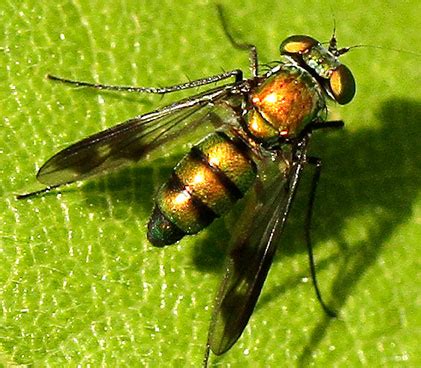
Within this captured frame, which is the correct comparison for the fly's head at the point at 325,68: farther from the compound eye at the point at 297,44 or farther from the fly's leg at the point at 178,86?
the fly's leg at the point at 178,86

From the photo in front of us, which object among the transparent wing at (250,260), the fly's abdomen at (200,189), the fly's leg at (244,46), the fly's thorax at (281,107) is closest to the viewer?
the transparent wing at (250,260)

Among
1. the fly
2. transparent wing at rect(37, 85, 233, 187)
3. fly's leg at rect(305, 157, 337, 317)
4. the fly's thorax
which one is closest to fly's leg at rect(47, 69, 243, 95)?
the fly

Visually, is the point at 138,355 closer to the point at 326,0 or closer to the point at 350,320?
the point at 350,320

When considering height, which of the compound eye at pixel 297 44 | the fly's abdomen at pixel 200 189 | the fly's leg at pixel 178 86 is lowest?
the fly's abdomen at pixel 200 189

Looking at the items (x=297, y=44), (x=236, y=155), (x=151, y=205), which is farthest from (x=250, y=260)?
(x=297, y=44)

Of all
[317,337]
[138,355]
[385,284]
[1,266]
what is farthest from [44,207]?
[385,284]

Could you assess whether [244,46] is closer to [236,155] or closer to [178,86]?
[178,86]

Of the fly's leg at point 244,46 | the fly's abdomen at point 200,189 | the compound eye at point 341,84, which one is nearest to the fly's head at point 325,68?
the compound eye at point 341,84
